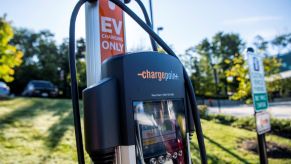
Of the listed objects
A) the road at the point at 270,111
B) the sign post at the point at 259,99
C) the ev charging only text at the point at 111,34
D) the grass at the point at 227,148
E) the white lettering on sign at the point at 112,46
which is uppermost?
the ev charging only text at the point at 111,34

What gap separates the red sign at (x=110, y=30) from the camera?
59.2 inches

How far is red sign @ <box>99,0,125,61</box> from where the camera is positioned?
59.2 inches

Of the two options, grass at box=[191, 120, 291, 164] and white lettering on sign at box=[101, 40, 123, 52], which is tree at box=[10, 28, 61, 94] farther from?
white lettering on sign at box=[101, 40, 123, 52]

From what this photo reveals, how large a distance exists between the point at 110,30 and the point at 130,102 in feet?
1.92

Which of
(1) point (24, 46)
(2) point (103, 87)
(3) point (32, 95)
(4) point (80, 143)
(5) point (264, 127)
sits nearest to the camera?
(2) point (103, 87)

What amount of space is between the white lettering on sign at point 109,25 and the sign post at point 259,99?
2512mm

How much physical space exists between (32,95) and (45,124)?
12551 mm

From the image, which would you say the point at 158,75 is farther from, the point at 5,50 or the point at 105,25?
the point at 5,50

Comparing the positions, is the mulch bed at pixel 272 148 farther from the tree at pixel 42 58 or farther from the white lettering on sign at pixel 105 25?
the tree at pixel 42 58

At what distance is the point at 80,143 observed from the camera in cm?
119

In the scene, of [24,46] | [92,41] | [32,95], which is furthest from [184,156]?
[24,46]

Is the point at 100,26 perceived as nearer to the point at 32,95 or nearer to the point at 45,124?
the point at 45,124

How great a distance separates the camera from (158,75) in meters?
1.29

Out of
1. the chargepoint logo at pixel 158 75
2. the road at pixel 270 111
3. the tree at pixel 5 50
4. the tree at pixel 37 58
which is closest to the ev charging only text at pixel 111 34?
the chargepoint logo at pixel 158 75
